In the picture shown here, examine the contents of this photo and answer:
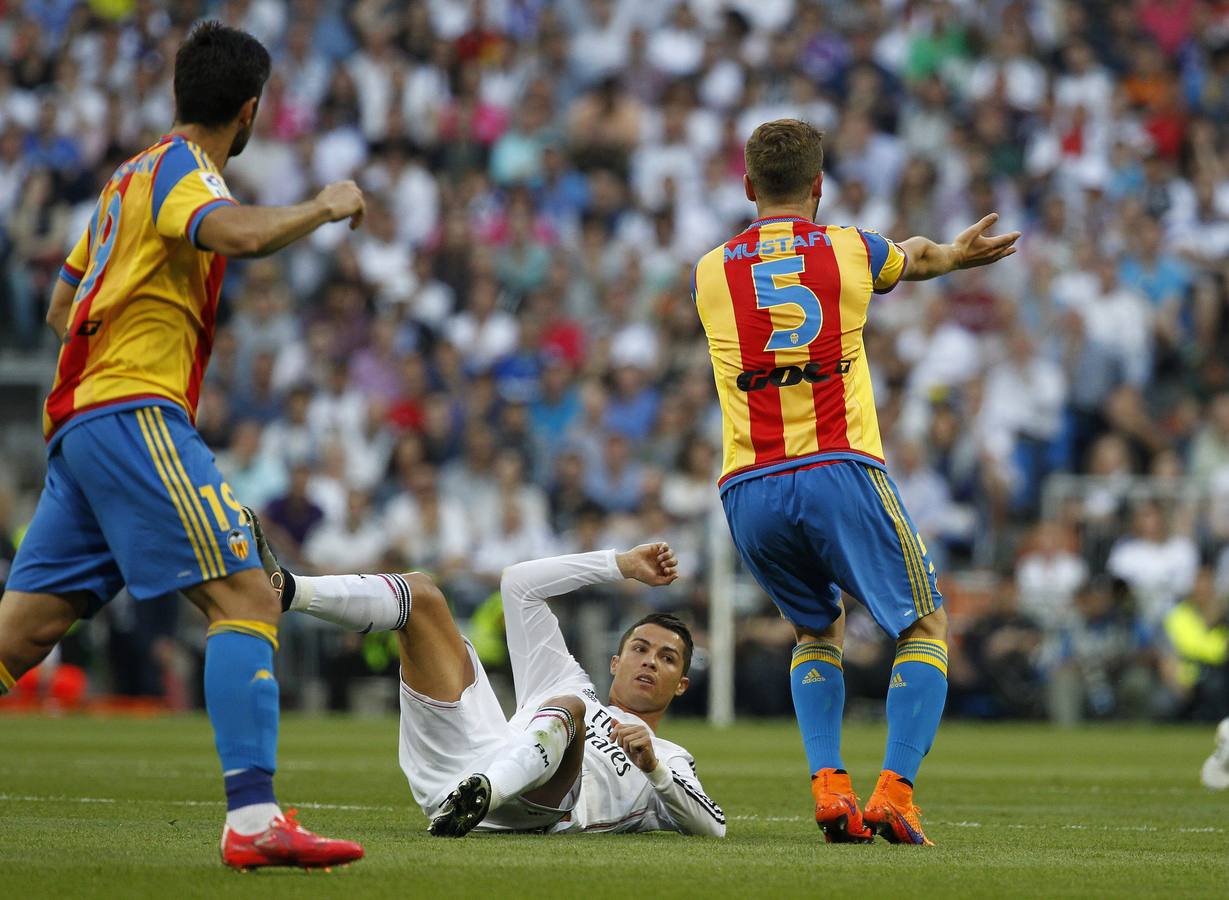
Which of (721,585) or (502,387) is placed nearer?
(721,585)

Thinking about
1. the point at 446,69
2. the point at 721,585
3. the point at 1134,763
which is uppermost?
the point at 446,69

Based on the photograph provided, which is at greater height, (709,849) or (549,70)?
(549,70)

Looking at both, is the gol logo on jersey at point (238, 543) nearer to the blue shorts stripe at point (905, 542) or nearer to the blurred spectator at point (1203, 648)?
the blue shorts stripe at point (905, 542)

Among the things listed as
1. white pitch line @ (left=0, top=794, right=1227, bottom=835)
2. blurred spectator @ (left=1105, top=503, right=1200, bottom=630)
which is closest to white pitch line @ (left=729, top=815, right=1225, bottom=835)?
white pitch line @ (left=0, top=794, right=1227, bottom=835)

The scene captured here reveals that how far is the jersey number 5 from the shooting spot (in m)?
6.82

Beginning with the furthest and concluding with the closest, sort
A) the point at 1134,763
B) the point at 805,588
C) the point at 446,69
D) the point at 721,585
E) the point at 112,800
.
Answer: the point at 446,69
the point at 721,585
the point at 1134,763
the point at 112,800
the point at 805,588

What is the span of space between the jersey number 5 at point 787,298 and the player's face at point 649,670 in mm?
1168

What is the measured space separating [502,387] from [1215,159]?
8029 mm

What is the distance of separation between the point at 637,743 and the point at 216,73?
2610mm

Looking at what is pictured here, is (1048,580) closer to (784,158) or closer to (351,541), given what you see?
(351,541)

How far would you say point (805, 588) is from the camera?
7.02 meters

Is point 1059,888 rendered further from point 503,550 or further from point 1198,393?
point 1198,393

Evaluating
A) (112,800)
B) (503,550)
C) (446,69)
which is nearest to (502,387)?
(503,550)

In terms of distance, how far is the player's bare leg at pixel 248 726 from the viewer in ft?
17.3
